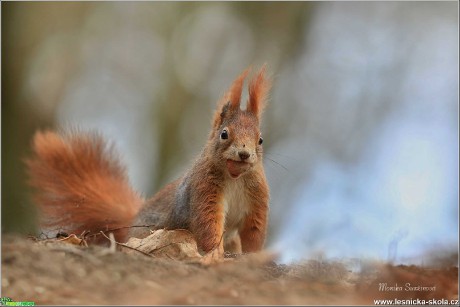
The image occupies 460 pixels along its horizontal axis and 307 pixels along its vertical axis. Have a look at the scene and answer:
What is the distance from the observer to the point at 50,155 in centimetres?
456

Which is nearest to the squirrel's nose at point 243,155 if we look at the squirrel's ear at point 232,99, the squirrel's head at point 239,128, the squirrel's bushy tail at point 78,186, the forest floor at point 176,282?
the squirrel's head at point 239,128

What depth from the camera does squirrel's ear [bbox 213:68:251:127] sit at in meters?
3.56

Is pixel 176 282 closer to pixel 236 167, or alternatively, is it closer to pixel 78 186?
pixel 236 167

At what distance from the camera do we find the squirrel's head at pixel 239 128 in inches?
128

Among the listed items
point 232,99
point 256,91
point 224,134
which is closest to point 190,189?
point 224,134

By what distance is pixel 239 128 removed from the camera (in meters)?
3.39

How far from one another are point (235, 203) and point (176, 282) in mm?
1225

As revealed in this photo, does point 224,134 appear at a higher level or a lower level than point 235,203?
higher

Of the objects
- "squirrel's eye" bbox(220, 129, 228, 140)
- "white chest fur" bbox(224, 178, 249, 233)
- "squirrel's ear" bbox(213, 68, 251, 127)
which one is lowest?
"white chest fur" bbox(224, 178, 249, 233)


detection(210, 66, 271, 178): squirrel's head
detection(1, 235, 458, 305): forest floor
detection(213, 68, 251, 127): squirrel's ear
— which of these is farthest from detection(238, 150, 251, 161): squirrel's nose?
detection(1, 235, 458, 305): forest floor

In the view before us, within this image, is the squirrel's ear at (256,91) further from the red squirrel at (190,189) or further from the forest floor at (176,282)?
the forest floor at (176,282)

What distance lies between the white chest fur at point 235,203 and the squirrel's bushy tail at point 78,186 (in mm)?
1015

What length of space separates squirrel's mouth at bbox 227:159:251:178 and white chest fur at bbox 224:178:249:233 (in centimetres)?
16

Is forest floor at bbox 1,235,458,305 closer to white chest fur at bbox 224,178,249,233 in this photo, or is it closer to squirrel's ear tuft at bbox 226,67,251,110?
white chest fur at bbox 224,178,249,233
